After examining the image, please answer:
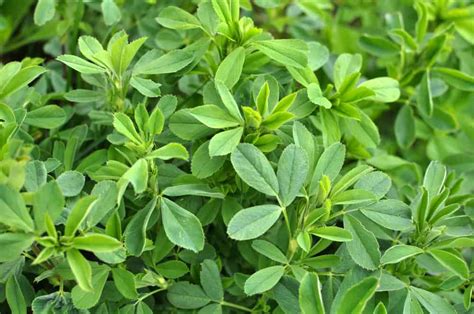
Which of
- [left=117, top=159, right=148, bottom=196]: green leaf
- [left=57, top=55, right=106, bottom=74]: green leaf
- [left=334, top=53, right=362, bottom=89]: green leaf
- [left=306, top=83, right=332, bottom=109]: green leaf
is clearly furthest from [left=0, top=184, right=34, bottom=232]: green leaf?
[left=334, top=53, right=362, bottom=89]: green leaf

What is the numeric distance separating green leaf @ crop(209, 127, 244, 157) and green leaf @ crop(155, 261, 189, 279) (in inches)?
7.8

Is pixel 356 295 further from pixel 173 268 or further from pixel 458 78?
pixel 458 78

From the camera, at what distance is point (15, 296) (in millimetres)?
910

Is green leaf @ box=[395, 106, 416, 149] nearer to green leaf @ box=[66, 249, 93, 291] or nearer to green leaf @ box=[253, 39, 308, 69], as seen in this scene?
green leaf @ box=[253, 39, 308, 69]

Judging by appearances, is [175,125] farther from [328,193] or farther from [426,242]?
[426,242]

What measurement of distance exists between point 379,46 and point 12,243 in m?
0.88

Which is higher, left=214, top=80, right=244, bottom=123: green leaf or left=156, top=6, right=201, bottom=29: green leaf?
left=156, top=6, right=201, bottom=29: green leaf

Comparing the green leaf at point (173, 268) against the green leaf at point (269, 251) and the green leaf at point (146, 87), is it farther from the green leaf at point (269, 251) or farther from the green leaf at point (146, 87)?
the green leaf at point (146, 87)

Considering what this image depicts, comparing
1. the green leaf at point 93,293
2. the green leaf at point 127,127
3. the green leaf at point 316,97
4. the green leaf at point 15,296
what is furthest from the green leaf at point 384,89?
the green leaf at point 15,296

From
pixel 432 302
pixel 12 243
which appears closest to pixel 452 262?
pixel 432 302

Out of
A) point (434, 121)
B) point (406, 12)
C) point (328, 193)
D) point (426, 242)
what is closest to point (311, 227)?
point (328, 193)

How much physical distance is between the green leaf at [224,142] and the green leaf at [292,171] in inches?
2.9

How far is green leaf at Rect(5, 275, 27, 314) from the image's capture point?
2.97 feet

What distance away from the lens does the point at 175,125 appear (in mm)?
994
